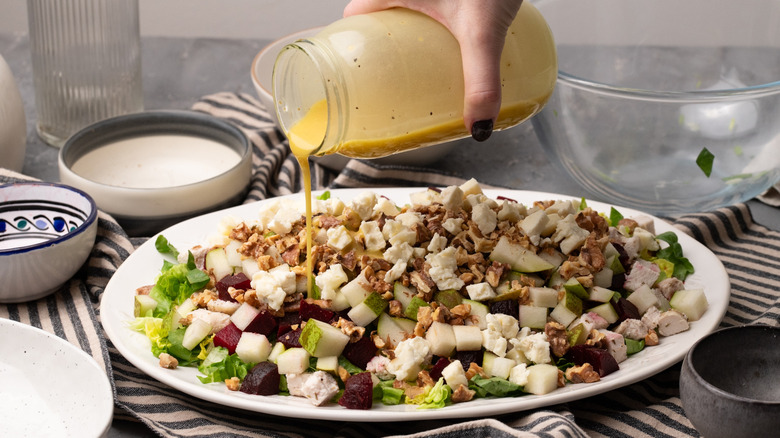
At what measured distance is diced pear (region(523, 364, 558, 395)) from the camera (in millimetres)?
1837

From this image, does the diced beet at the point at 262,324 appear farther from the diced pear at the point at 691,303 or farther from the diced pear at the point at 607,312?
the diced pear at the point at 691,303

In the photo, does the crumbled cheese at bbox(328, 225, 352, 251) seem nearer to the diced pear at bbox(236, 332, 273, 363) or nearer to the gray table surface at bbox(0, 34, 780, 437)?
the diced pear at bbox(236, 332, 273, 363)

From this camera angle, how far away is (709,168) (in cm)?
268

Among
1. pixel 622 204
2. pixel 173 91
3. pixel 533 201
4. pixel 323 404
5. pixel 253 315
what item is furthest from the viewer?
pixel 173 91

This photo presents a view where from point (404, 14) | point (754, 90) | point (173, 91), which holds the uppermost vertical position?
point (404, 14)

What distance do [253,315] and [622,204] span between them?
1307 mm

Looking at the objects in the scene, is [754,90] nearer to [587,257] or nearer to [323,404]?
[587,257]

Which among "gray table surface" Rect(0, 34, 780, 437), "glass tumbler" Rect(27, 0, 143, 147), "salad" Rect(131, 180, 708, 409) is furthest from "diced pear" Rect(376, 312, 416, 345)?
"glass tumbler" Rect(27, 0, 143, 147)

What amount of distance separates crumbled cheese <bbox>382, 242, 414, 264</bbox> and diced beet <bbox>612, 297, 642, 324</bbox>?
1.52ft

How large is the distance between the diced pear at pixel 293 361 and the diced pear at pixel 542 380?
430 millimetres

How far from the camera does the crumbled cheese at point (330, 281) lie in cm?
202

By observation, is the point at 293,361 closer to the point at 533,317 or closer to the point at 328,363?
the point at 328,363

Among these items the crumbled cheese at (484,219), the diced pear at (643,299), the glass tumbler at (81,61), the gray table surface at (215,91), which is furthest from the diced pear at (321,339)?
the glass tumbler at (81,61)

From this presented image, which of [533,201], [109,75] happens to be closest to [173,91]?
[109,75]
